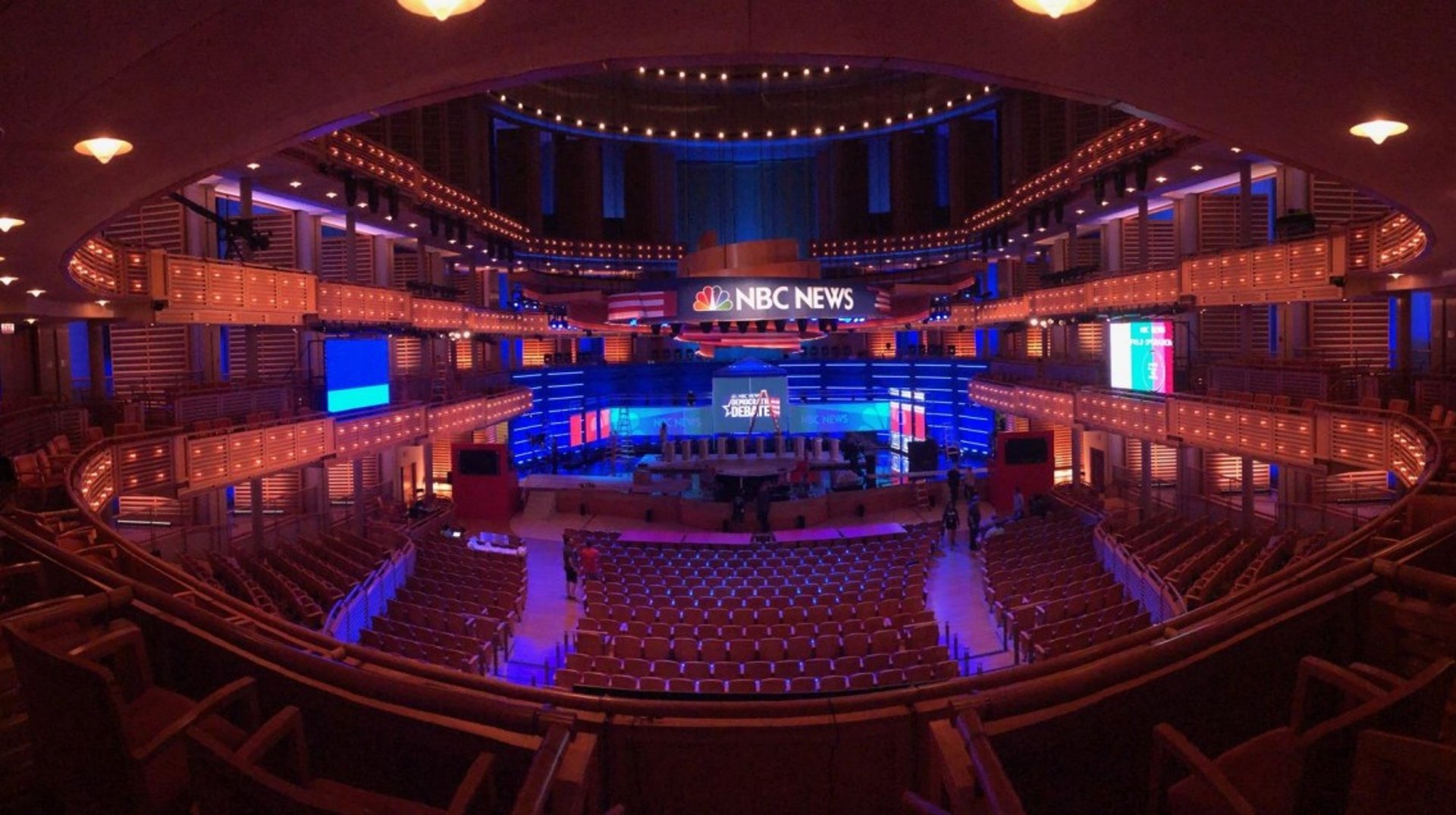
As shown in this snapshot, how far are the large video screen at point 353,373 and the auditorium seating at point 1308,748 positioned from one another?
22.7 meters

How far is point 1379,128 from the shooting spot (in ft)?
16.6

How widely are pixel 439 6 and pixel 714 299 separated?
13.8 metres

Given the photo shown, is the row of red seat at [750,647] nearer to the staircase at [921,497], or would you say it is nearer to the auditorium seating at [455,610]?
the auditorium seating at [455,610]

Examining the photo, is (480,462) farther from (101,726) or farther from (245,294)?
(101,726)

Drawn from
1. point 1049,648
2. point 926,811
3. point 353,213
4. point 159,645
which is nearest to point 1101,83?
point 926,811

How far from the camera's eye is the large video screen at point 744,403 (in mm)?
34219

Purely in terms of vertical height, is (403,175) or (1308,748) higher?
(403,175)

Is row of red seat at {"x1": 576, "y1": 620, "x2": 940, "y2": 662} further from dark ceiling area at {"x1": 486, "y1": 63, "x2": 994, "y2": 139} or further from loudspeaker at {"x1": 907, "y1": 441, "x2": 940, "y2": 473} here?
dark ceiling area at {"x1": 486, "y1": 63, "x2": 994, "y2": 139}

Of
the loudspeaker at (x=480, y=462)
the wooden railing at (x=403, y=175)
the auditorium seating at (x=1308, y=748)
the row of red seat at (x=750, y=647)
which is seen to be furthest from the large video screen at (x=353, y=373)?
the auditorium seating at (x=1308, y=748)

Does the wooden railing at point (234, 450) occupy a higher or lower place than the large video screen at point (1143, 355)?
lower

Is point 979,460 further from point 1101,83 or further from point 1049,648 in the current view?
point 1101,83

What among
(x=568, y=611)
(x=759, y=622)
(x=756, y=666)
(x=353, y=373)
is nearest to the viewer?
(x=756, y=666)

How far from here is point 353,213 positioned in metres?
22.6

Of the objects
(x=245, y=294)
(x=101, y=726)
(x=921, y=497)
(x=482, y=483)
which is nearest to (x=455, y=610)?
(x=245, y=294)
